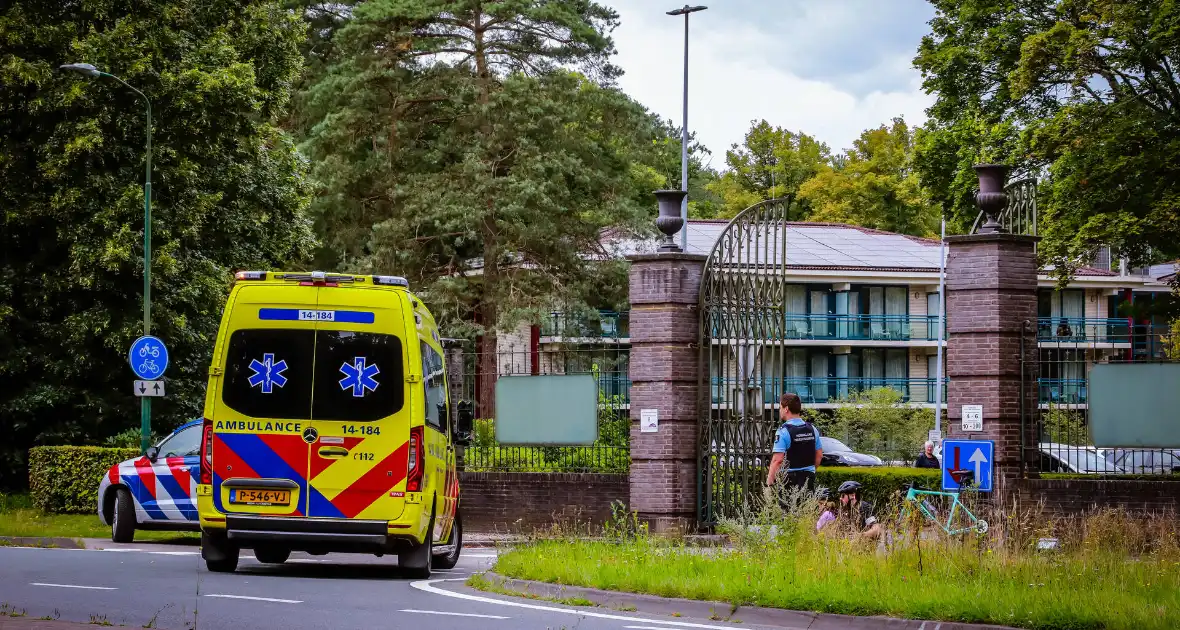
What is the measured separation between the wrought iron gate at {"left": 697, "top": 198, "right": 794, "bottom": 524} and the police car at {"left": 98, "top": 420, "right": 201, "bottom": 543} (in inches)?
272

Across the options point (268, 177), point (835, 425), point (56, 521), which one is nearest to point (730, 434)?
point (56, 521)

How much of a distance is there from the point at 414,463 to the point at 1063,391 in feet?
27.3

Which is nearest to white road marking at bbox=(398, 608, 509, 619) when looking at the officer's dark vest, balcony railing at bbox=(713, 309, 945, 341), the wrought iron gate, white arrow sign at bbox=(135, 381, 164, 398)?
the officer's dark vest

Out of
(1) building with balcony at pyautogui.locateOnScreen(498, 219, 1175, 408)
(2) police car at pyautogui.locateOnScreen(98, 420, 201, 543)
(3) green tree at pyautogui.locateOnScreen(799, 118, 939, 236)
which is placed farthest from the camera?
(3) green tree at pyautogui.locateOnScreen(799, 118, 939, 236)

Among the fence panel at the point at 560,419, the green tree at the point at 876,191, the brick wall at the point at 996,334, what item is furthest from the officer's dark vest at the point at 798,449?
the green tree at the point at 876,191

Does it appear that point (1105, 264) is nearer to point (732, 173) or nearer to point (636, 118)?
point (732, 173)

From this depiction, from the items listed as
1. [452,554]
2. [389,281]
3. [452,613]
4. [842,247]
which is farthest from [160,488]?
[842,247]

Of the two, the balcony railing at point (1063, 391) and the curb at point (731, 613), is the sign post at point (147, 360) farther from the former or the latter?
the balcony railing at point (1063, 391)

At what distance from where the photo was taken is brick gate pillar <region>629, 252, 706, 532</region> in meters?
20.0

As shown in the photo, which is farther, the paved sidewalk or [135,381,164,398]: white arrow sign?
[135,381,164,398]: white arrow sign

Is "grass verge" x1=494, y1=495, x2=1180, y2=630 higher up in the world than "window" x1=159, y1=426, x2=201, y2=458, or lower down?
lower down

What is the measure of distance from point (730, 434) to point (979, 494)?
339 cm

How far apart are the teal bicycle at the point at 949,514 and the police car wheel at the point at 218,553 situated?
6.70 metres

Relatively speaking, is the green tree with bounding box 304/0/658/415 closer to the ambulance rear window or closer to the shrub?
the shrub
